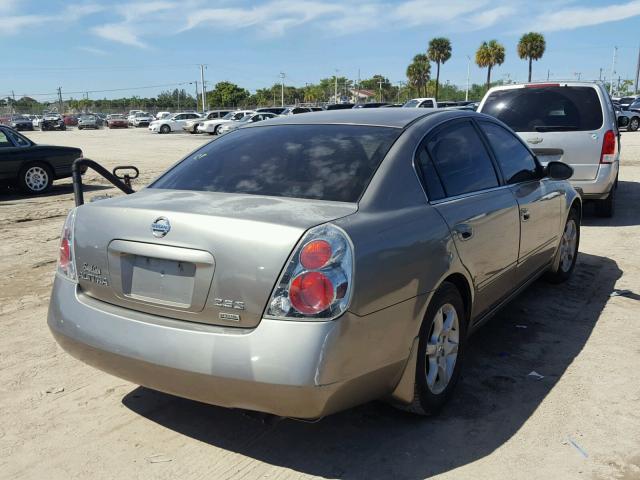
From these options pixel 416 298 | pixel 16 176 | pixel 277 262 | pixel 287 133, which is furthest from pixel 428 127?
pixel 16 176

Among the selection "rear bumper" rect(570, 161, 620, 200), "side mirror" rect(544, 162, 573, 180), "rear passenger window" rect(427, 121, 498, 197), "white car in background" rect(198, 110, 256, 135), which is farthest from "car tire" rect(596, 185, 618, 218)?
"white car in background" rect(198, 110, 256, 135)

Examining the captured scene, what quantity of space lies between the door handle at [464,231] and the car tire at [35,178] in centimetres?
1105

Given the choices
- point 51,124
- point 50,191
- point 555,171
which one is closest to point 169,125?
point 51,124

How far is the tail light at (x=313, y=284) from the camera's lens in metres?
2.49

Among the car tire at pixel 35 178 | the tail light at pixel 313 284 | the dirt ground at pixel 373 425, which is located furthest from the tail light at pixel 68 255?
the car tire at pixel 35 178

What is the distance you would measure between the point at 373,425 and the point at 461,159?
68.0 inches

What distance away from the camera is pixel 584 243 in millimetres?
7465

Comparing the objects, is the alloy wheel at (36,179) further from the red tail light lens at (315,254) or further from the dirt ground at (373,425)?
the red tail light lens at (315,254)

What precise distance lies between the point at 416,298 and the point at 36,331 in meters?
3.15

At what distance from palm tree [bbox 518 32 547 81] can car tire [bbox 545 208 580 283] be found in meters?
69.4

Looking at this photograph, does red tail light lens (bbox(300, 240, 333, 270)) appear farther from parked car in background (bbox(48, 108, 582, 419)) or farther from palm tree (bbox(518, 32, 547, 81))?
palm tree (bbox(518, 32, 547, 81))

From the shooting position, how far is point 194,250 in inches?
104

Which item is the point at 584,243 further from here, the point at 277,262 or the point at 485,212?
the point at 277,262

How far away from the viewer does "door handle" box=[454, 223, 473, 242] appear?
333 centimetres
